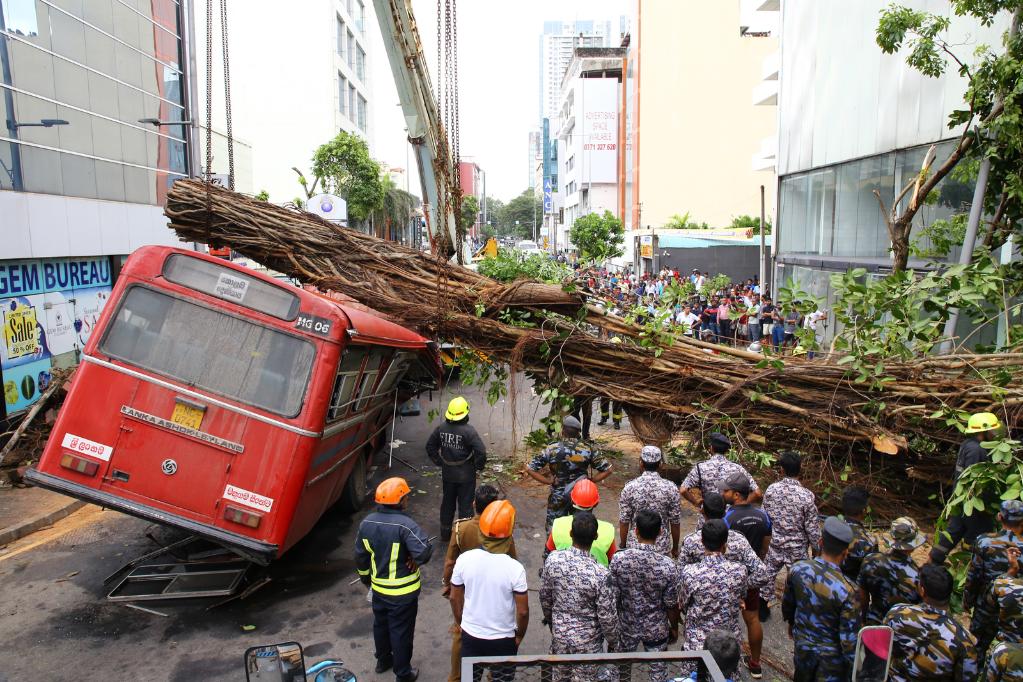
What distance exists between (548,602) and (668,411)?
4616mm

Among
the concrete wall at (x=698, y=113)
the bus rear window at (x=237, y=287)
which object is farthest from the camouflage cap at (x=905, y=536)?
the concrete wall at (x=698, y=113)

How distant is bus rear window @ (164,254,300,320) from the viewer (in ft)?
20.7

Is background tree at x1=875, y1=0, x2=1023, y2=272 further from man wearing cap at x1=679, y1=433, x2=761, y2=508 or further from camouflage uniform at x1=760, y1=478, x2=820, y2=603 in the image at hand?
camouflage uniform at x1=760, y1=478, x2=820, y2=603

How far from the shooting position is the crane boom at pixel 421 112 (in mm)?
10531

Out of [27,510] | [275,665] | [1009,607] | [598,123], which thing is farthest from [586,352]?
[598,123]

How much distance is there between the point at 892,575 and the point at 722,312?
51.2 feet

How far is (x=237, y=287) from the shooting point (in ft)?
20.8

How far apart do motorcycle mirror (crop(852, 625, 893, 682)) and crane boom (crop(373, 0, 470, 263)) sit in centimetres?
692

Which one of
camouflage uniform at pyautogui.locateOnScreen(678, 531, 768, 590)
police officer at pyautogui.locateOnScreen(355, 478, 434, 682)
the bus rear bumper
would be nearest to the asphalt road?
police officer at pyautogui.locateOnScreen(355, 478, 434, 682)

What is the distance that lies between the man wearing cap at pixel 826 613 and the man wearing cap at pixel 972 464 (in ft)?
7.51

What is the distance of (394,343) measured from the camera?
7.75 m

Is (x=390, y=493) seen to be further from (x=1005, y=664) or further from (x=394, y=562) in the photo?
(x=1005, y=664)

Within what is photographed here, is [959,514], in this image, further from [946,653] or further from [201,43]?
[201,43]

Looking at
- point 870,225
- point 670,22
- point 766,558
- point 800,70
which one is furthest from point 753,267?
point 766,558
